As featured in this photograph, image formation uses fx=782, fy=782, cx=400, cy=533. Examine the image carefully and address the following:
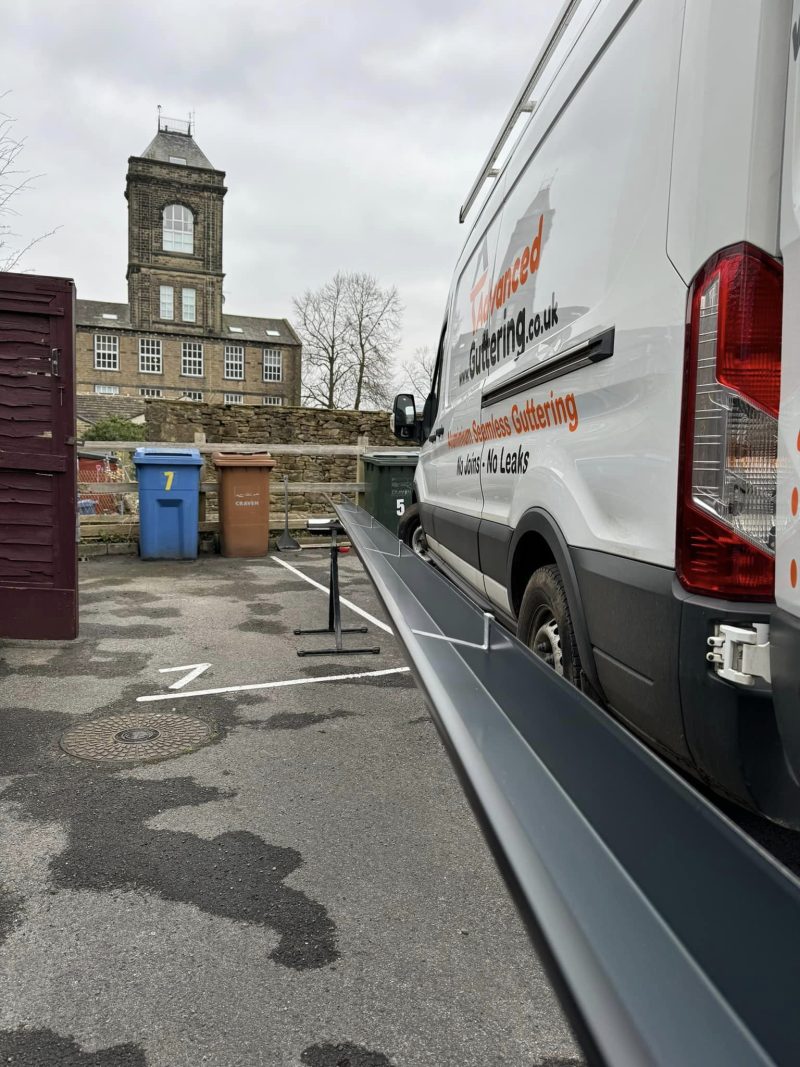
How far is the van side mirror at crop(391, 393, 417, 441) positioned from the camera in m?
6.44

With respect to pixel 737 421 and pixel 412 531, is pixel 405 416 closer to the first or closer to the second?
pixel 412 531

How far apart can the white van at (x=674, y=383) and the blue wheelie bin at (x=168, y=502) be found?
25.6 feet

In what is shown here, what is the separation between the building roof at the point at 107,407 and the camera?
43.1 metres

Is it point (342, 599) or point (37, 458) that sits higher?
point (37, 458)

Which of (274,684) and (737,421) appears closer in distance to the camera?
(737,421)

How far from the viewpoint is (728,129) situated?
164 centimetres

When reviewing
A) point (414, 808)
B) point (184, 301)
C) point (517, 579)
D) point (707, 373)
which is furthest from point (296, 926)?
point (184, 301)

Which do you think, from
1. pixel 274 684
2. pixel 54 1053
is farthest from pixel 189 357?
pixel 54 1053

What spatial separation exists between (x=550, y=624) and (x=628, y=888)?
5.91ft

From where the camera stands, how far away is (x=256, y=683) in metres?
4.94

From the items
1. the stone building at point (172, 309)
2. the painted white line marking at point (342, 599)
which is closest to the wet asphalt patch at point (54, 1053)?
the painted white line marking at point (342, 599)

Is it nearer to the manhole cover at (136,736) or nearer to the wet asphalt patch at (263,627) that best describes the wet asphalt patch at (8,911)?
the manhole cover at (136,736)

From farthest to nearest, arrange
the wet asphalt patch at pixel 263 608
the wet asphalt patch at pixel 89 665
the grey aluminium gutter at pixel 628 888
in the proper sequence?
the wet asphalt patch at pixel 263 608, the wet asphalt patch at pixel 89 665, the grey aluminium gutter at pixel 628 888

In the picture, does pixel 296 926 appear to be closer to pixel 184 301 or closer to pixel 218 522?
pixel 218 522
